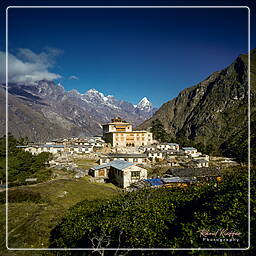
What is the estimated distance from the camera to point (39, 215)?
19.6m

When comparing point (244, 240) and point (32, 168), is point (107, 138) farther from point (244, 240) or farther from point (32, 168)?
point (244, 240)

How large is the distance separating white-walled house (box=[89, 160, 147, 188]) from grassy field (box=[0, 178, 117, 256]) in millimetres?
8829

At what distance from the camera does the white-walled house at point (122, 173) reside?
41812 millimetres

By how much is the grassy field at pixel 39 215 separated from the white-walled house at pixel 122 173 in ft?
29.0

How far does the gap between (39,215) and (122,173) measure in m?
23.8

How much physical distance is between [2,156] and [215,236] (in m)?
48.4

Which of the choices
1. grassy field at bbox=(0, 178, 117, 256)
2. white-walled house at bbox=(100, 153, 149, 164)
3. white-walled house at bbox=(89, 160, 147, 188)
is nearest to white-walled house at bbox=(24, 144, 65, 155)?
white-walled house at bbox=(100, 153, 149, 164)

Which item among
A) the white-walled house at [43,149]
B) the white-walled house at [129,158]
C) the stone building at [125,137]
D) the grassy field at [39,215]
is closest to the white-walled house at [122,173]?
the grassy field at [39,215]

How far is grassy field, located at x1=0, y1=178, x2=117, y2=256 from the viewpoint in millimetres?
13984

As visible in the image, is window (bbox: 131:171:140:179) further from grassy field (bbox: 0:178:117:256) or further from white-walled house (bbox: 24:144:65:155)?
white-walled house (bbox: 24:144:65:155)

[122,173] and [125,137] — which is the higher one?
[125,137]

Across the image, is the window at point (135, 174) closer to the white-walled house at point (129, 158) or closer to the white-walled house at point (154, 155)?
the white-walled house at point (129, 158)

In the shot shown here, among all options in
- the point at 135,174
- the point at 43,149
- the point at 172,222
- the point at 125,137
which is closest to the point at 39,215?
the point at 172,222

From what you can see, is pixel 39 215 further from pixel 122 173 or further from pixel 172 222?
pixel 122 173
